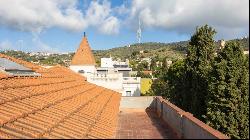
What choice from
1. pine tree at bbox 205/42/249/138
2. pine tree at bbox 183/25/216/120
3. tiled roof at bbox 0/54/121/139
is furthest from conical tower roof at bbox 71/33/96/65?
tiled roof at bbox 0/54/121/139

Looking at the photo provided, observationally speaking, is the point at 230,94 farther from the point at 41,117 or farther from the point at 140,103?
the point at 41,117

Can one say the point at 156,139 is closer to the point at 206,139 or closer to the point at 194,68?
the point at 206,139

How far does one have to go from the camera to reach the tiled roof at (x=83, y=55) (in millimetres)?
44406

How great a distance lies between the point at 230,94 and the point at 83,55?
2706cm

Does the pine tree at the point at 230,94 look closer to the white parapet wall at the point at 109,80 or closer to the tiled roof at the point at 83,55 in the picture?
the white parapet wall at the point at 109,80

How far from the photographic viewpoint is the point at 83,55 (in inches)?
1763

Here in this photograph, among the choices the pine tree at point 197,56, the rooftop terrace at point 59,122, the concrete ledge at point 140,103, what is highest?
the pine tree at point 197,56

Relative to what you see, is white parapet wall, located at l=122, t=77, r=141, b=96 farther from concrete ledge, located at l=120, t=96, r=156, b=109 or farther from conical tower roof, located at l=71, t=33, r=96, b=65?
concrete ledge, located at l=120, t=96, r=156, b=109

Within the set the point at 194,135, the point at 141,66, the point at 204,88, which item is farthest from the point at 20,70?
the point at 141,66

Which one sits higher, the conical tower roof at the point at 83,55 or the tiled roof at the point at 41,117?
the conical tower roof at the point at 83,55

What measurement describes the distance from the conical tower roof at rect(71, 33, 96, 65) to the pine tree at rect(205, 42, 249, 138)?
24.7 metres

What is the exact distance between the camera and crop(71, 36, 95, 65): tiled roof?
44406mm

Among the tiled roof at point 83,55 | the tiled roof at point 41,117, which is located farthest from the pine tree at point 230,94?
the tiled roof at point 83,55

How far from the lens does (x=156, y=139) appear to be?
9.54 m
